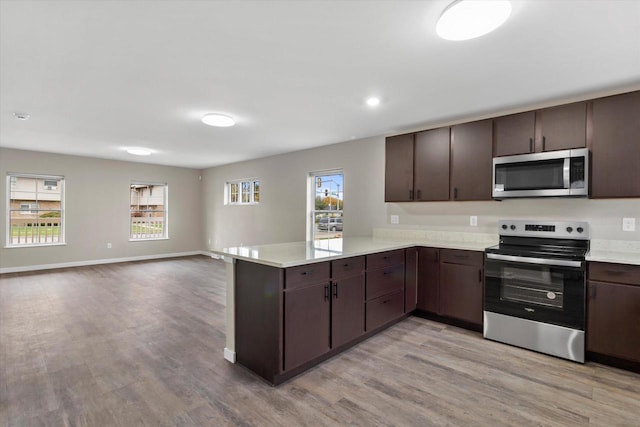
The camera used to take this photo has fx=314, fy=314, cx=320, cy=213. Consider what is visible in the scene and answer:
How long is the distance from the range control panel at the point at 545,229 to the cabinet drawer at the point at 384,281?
1.20 metres

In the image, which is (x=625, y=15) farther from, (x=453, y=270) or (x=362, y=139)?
(x=362, y=139)

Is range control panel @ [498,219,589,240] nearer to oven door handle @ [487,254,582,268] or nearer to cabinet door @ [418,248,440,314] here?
oven door handle @ [487,254,582,268]

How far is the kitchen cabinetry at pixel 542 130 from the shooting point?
284 centimetres

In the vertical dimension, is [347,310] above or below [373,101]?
below

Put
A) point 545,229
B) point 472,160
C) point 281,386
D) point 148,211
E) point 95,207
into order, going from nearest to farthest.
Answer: point 281,386, point 545,229, point 472,160, point 95,207, point 148,211

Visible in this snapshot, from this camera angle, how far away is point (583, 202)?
3047 millimetres

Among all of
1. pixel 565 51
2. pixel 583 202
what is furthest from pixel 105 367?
pixel 583 202

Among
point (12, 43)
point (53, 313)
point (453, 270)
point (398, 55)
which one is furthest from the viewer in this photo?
point (53, 313)

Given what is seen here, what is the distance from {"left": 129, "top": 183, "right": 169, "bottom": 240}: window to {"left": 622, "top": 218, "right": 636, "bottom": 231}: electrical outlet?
28.0 feet

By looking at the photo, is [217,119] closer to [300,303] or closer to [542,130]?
[300,303]

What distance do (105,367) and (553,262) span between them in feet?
12.6

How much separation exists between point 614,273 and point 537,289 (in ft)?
1.81

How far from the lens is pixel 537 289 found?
9.34 feet

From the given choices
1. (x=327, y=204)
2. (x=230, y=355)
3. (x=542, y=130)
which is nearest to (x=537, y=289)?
(x=542, y=130)
